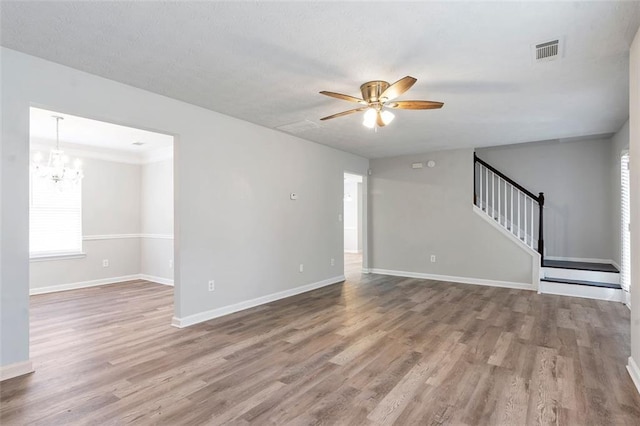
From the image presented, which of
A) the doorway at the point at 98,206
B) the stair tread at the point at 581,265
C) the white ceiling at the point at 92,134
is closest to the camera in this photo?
the white ceiling at the point at 92,134

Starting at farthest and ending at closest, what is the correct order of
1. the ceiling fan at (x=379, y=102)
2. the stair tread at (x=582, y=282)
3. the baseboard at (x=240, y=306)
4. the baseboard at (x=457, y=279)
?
the baseboard at (x=457, y=279)
the stair tread at (x=582, y=282)
the baseboard at (x=240, y=306)
the ceiling fan at (x=379, y=102)

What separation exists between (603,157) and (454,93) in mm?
4298

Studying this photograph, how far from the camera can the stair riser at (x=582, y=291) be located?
4.82 m

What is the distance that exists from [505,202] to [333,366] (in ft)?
16.3

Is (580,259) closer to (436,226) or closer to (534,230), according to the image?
(534,230)

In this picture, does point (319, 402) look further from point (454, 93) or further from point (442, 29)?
point (454, 93)

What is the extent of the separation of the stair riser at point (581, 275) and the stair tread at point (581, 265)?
0.24ft

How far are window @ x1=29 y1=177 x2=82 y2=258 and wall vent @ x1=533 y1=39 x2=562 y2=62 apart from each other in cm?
673

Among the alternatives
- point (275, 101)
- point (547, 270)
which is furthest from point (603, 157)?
point (275, 101)

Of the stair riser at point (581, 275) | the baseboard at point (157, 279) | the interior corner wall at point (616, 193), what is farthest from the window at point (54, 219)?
the interior corner wall at point (616, 193)

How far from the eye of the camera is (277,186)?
5.08 meters

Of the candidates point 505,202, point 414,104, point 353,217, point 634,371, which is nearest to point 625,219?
point 505,202

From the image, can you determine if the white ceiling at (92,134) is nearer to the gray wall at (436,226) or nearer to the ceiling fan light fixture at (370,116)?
the ceiling fan light fixture at (370,116)

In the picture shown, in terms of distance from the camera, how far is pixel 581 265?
5676 millimetres
